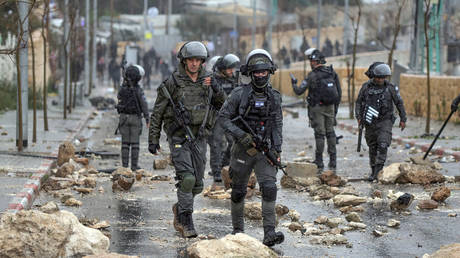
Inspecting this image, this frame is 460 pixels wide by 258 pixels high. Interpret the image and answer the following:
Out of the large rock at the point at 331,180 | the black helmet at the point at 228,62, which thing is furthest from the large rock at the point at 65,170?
the large rock at the point at 331,180

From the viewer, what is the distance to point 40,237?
662cm

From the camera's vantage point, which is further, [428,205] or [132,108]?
[132,108]

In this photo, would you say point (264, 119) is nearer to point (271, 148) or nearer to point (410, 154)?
point (271, 148)

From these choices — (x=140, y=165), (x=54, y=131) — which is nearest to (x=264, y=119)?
(x=140, y=165)

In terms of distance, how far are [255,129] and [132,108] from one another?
538 cm

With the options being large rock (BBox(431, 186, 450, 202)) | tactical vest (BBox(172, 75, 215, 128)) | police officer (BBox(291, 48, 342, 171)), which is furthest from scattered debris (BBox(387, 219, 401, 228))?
police officer (BBox(291, 48, 342, 171))

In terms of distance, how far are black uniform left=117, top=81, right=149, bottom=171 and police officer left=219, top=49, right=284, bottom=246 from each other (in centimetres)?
509

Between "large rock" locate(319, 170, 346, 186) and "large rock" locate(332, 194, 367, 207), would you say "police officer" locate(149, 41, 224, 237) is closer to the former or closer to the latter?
"large rock" locate(332, 194, 367, 207)

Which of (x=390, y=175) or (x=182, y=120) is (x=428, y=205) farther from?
(x=182, y=120)

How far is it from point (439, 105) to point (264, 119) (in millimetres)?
15112

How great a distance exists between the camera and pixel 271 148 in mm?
8000

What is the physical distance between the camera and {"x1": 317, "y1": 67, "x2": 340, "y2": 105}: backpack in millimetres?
13750

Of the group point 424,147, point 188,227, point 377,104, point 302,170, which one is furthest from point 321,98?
point 188,227

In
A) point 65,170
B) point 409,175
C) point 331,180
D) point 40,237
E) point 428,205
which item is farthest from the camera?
point 65,170
